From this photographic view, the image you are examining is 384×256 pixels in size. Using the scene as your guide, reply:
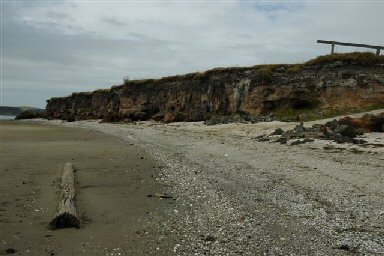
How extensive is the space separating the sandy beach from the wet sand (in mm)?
18

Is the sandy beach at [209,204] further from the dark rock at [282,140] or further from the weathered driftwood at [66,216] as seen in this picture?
the dark rock at [282,140]

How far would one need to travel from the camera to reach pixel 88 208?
7242 millimetres

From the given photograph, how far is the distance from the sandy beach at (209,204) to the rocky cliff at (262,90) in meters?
12.8

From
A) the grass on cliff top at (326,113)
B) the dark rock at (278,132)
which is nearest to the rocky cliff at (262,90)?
the grass on cliff top at (326,113)

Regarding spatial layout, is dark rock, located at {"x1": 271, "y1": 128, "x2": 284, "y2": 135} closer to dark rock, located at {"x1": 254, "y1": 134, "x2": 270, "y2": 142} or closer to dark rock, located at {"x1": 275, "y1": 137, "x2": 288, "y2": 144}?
dark rock, located at {"x1": 254, "y1": 134, "x2": 270, "y2": 142}

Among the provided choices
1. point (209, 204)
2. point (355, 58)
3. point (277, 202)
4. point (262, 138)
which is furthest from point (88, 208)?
point (355, 58)

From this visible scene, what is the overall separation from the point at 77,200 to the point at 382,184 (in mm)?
6422

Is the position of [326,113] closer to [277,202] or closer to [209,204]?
[277,202]

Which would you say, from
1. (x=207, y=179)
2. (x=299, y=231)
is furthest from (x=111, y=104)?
(x=299, y=231)

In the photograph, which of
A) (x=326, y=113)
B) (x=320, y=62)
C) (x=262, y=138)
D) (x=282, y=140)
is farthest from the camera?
(x=320, y=62)

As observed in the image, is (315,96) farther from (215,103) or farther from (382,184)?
(382,184)

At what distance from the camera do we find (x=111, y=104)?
5684cm

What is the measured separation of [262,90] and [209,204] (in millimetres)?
23454

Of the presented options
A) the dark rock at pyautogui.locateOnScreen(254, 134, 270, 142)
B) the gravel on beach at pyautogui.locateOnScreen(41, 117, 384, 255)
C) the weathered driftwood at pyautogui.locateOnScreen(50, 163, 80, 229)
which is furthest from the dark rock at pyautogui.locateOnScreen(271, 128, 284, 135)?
the weathered driftwood at pyautogui.locateOnScreen(50, 163, 80, 229)
